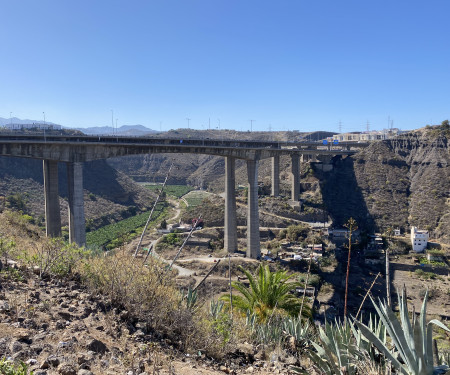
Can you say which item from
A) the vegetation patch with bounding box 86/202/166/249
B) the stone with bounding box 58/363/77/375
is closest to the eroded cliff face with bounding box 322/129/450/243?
the vegetation patch with bounding box 86/202/166/249

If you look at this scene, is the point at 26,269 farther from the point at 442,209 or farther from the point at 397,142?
the point at 397,142

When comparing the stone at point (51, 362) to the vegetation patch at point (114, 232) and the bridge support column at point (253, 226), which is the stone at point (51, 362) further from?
the vegetation patch at point (114, 232)

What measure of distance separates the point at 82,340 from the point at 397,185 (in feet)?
178

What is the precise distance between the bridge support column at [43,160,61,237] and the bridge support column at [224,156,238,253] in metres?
14.2

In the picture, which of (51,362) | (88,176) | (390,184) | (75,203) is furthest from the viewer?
(88,176)

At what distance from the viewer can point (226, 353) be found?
6238 millimetres

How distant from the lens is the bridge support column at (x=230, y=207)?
108 ft

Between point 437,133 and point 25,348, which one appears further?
point 437,133

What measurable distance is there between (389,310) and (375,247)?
3816cm

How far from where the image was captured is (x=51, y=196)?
24.1 metres

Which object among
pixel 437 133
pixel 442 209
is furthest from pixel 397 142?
pixel 442 209

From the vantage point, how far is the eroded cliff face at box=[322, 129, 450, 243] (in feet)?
148

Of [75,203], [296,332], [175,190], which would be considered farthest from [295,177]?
[296,332]

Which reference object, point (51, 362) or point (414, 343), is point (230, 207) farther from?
point (414, 343)
